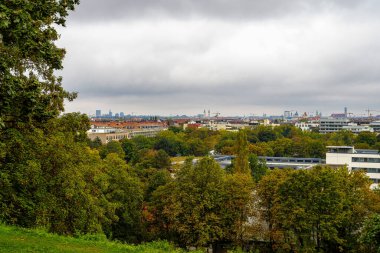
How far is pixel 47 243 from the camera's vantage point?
13.5 m

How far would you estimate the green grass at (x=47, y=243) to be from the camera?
12.6 meters

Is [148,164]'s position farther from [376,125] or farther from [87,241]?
[376,125]

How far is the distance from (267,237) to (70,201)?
14.7 m

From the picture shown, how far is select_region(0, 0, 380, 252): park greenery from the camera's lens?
10719 millimetres

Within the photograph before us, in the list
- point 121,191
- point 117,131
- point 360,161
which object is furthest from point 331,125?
point 121,191

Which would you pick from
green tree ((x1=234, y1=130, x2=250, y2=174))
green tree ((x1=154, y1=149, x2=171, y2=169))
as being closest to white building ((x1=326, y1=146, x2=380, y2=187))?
green tree ((x1=234, y1=130, x2=250, y2=174))

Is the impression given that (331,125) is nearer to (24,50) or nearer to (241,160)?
(241,160)

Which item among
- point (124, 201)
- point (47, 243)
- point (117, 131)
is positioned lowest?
point (124, 201)

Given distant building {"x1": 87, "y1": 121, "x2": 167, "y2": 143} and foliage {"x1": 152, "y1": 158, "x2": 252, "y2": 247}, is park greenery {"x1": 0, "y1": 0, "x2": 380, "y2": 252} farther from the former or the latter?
distant building {"x1": 87, "y1": 121, "x2": 167, "y2": 143}

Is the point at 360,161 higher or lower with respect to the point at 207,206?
lower

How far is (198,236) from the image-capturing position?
27.1 m

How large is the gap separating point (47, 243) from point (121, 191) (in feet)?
56.6

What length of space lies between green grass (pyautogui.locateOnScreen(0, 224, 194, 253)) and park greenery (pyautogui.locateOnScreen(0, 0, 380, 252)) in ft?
2.09

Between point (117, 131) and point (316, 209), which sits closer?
point (316, 209)
